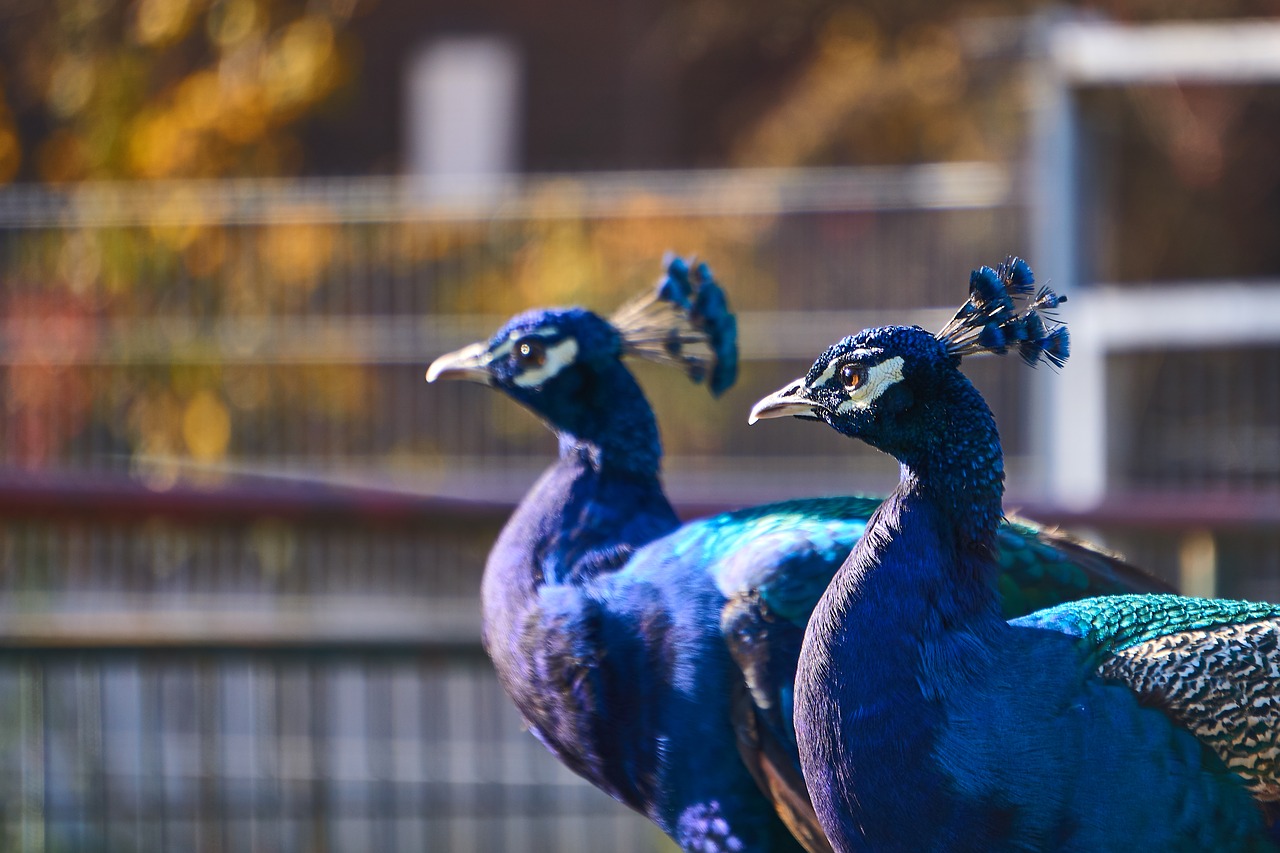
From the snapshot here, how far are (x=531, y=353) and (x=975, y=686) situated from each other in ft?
2.14

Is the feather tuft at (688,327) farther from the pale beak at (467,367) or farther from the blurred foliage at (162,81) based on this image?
the blurred foliage at (162,81)

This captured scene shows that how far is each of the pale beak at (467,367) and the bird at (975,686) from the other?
51 cm

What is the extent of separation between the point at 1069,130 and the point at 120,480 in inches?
107

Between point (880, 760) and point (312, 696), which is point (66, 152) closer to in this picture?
point (312, 696)

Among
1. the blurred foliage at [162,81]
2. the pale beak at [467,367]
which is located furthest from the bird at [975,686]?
the blurred foliage at [162,81]

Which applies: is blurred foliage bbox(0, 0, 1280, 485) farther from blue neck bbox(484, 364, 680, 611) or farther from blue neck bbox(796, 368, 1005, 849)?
blue neck bbox(796, 368, 1005, 849)

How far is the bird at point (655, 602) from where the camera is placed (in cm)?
139

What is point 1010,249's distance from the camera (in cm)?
466

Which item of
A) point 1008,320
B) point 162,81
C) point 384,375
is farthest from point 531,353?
point 162,81

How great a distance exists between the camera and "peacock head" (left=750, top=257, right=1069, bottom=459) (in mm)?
1161

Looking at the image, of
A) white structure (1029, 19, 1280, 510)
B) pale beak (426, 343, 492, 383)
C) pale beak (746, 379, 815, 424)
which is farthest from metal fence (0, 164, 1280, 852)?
pale beak (746, 379, 815, 424)

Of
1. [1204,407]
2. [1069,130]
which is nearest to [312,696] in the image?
[1069,130]

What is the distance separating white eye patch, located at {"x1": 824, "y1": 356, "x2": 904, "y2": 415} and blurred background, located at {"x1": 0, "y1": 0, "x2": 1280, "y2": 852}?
127 cm

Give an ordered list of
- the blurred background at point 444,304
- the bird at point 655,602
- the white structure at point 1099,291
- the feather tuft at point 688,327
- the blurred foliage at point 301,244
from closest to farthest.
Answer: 1. the bird at point 655,602
2. the feather tuft at point 688,327
3. the blurred background at point 444,304
4. the white structure at point 1099,291
5. the blurred foliage at point 301,244
